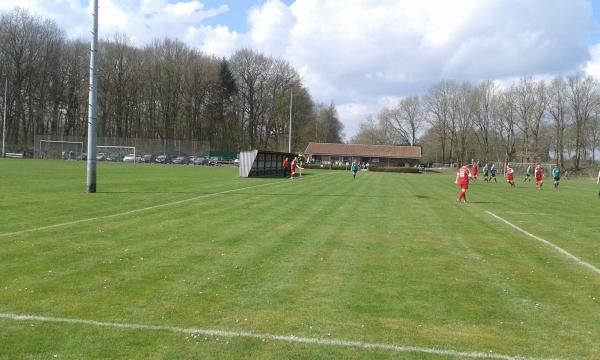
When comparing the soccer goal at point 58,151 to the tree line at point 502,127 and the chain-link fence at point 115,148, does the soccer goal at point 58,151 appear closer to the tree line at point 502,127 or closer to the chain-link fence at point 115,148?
the chain-link fence at point 115,148

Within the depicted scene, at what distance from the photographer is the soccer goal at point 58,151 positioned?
77688 mm

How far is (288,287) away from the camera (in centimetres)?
686

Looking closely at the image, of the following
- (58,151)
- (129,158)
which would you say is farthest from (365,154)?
(58,151)

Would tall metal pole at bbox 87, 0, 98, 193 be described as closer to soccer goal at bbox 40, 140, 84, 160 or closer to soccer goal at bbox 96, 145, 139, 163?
soccer goal at bbox 96, 145, 139, 163

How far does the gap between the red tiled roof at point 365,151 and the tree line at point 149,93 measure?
15.7ft

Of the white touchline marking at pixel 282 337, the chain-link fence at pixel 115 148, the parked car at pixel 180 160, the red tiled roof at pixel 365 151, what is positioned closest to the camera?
the white touchline marking at pixel 282 337

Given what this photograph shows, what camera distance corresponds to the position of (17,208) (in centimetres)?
1406

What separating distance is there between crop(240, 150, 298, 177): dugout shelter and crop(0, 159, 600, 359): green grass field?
25.3 m

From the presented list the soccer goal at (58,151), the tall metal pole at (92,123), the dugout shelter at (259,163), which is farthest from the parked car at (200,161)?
the tall metal pole at (92,123)

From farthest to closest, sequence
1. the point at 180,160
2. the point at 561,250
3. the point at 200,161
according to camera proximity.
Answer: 1. the point at 200,161
2. the point at 180,160
3. the point at 561,250

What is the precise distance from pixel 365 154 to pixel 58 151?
190ft

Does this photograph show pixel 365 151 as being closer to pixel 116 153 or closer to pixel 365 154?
pixel 365 154

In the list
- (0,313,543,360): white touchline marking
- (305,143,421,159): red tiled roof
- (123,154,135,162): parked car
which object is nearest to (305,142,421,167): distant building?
(305,143,421,159): red tiled roof

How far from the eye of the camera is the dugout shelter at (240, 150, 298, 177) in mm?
38969
